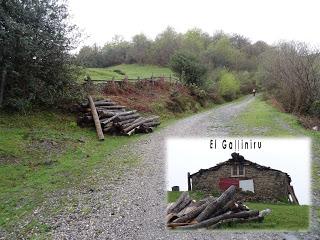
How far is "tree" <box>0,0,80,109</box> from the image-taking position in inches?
803

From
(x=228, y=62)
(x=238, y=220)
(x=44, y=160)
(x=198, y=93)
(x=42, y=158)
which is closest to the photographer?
(x=238, y=220)

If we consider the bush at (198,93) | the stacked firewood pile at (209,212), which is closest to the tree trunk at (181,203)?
the stacked firewood pile at (209,212)

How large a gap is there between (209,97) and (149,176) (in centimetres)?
4114

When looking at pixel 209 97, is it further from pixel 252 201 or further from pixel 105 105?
Answer: pixel 252 201

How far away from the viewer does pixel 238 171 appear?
11.8 feet

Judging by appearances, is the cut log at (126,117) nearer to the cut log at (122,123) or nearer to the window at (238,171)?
the cut log at (122,123)

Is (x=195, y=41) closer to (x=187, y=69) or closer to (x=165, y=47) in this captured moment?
(x=165, y=47)

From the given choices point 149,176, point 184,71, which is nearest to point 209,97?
point 184,71

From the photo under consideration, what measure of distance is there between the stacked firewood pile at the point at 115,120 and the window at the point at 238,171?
813 inches

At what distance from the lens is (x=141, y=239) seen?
8641 mm

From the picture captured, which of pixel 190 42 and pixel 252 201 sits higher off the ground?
pixel 190 42

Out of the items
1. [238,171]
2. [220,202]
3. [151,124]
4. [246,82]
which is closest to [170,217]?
[220,202]

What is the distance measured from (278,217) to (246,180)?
533 millimetres

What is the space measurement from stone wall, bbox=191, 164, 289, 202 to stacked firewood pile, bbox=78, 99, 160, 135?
2055 cm
